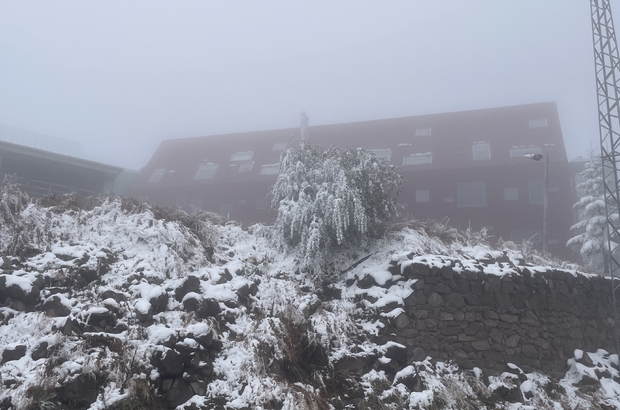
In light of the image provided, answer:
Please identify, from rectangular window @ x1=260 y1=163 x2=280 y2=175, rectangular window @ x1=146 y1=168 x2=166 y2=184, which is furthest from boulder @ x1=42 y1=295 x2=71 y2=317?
rectangular window @ x1=146 y1=168 x2=166 y2=184

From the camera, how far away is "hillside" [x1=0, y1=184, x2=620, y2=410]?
6.70 metres

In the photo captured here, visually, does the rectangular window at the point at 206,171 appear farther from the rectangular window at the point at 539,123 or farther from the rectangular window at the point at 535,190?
the rectangular window at the point at 539,123

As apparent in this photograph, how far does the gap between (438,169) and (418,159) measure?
1148mm

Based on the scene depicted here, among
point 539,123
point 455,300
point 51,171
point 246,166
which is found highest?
point 539,123

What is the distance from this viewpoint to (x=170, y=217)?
10320 mm

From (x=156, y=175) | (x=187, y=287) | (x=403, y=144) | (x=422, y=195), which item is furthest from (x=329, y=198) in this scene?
(x=156, y=175)

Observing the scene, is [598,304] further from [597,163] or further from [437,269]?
[597,163]

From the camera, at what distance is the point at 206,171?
24359 mm

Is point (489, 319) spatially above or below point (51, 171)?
below

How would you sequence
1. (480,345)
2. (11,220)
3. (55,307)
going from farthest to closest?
(480,345) → (11,220) → (55,307)

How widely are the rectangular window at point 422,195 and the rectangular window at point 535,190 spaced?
158 inches

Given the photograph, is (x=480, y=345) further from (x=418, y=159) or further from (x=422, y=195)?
(x=418, y=159)

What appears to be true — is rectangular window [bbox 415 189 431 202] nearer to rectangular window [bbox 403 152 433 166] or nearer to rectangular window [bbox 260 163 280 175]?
rectangular window [bbox 403 152 433 166]

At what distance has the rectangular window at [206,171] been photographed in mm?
24000
